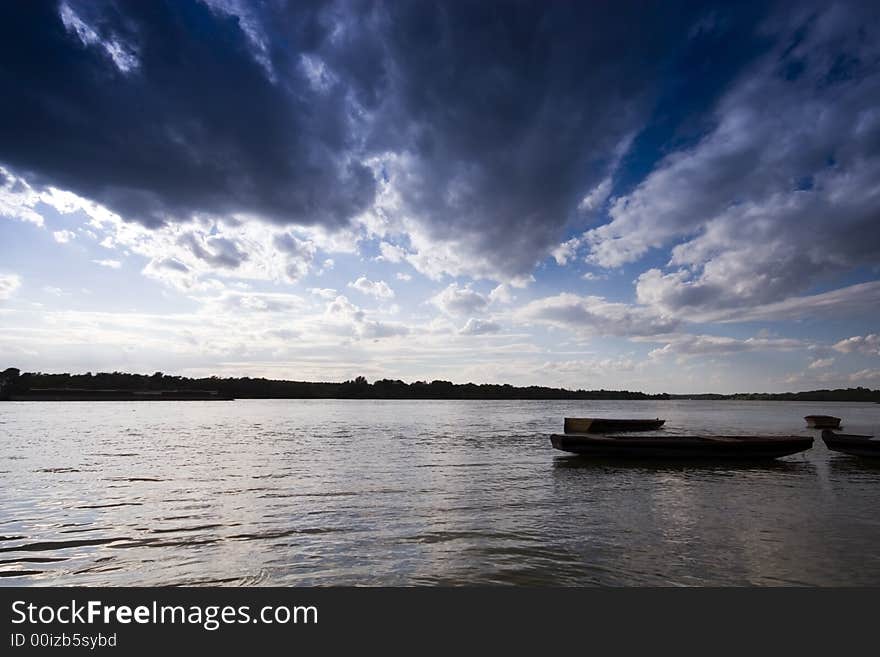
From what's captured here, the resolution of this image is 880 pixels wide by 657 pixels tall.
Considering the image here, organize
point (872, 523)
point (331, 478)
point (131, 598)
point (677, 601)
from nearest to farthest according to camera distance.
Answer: point (131, 598) < point (677, 601) < point (872, 523) < point (331, 478)

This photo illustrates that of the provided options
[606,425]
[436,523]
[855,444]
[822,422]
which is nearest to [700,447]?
[855,444]

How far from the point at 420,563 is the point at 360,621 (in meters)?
3.49

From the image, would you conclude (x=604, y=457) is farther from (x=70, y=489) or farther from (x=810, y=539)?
(x=70, y=489)

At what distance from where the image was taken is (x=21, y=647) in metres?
6.02

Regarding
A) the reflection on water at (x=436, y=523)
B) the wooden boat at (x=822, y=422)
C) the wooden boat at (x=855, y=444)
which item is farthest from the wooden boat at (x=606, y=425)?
the reflection on water at (x=436, y=523)

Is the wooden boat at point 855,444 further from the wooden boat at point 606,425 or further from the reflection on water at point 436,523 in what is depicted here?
the wooden boat at point 606,425

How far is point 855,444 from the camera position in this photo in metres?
27.3

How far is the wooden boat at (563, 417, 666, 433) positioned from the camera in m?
44.1

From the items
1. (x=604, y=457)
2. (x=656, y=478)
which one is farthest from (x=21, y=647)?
(x=604, y=457)

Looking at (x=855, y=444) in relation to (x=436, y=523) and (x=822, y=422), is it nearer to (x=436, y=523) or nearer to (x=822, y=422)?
(x=436, y=523)

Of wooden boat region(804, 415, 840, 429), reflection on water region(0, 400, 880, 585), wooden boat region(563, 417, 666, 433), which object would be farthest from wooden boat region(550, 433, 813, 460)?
wooden boat region(804, 415, 840, 429)

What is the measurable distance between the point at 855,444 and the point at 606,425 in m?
27.3

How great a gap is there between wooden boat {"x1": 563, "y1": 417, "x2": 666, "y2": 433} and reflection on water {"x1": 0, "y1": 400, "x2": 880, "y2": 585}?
1799 centimetres

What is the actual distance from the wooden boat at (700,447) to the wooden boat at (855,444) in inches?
118
